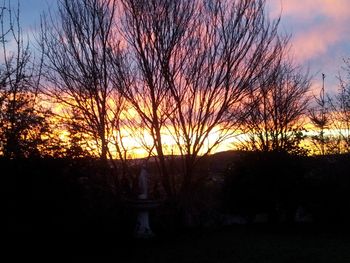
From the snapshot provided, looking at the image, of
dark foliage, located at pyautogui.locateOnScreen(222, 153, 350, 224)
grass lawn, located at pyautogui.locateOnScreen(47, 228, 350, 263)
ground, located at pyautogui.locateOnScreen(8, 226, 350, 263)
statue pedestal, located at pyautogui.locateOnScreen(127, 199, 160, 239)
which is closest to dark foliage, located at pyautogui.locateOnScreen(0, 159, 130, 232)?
ground, located at pyautogui.locateOnScreen(8, 226, 350, 263)

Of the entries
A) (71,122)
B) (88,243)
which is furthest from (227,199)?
(88,243)

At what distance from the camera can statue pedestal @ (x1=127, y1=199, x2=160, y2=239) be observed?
14.5 meters

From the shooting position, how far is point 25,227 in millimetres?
10180

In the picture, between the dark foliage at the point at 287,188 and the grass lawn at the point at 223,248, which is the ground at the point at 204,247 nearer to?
the grass lawn at the point at 223,248

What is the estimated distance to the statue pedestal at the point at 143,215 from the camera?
14.5 metres

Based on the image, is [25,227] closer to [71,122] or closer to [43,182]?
[43,182]

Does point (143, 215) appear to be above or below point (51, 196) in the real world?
below

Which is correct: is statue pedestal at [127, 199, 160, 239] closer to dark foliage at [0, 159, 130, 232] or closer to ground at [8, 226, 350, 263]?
ground at [8, 226, 350, 263]

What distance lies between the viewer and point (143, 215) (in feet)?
48.4

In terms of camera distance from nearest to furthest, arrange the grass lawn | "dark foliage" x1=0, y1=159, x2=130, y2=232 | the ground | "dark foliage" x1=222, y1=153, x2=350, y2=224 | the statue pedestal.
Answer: "dark foliage" x1=0, y1=159, x2=130, y2=232
the ground
the grass lawn
the statue pedestal
"dark foliage" x1=222, y1=153, x2=350, y2=224

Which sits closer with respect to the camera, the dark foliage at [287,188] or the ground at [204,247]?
the ground at [204,247]

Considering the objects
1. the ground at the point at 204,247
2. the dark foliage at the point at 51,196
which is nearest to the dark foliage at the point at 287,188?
the ground at the point at 204,247

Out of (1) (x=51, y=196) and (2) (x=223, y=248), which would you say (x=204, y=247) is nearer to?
(2) (x=223, y=248)

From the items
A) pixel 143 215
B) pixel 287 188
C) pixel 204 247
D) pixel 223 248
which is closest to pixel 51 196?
pixel 143 215
